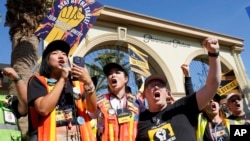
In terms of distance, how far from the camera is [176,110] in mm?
2584

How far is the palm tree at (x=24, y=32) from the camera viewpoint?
579cm

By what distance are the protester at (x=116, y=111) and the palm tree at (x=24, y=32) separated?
110 inches

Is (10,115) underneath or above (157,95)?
underneath

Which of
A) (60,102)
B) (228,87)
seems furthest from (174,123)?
(228,87)

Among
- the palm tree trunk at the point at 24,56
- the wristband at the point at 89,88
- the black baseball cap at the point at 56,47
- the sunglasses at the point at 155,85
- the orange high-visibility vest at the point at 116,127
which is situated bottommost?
the orange high-visibility vest at the point at 116,127

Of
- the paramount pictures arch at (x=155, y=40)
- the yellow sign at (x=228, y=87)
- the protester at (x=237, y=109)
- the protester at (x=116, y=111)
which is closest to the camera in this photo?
the protester at (x=116, y=111)

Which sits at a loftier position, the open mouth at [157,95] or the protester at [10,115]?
the open mouth at [157,95]

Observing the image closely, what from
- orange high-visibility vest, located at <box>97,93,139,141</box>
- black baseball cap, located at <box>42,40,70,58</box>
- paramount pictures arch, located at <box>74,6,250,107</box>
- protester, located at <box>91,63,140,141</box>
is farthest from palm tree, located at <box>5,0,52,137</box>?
paramount pictures arch, located at <box>74,6,250,107</box>

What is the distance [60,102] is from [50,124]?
0.21 metres

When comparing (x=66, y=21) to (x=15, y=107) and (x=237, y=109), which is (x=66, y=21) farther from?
(x=237, y=109)

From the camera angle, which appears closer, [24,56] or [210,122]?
[210,122]

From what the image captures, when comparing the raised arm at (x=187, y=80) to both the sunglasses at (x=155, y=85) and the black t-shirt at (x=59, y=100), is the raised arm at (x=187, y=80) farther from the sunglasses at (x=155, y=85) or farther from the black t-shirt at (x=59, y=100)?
the black t-shirt at (x=59, y=100)

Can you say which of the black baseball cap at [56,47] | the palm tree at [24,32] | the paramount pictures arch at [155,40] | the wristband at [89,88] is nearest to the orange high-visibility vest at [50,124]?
the wristband at [89,88]

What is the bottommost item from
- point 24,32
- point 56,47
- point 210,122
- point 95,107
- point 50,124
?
point 210,122
